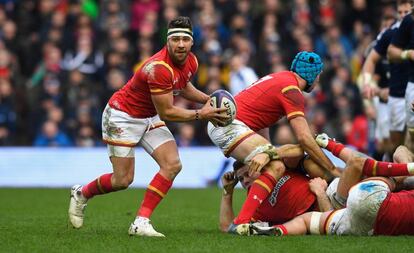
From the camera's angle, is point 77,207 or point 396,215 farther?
point 77,207

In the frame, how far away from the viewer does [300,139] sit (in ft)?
31.6

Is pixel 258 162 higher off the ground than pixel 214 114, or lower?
lower

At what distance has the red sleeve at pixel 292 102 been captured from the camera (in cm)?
968

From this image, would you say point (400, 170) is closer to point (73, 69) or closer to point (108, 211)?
point (108, 211)

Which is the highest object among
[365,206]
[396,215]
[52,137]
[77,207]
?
[365,206]

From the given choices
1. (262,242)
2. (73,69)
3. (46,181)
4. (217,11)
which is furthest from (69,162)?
(262,242)

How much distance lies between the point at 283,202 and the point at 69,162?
867cm

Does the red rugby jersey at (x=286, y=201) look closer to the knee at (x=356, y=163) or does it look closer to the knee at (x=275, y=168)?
the knee at (x=275, y=168)

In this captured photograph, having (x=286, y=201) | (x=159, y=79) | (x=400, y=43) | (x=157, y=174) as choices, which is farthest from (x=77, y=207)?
(x=400, y=43)

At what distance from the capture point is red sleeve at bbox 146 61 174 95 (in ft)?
31.0

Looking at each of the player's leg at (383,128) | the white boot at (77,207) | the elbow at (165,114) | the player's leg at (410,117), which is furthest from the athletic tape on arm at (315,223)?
the player's leg at (383,128)

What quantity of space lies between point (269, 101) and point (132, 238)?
77.3 inches

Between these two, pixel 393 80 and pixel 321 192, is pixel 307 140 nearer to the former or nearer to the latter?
pixel 321 192

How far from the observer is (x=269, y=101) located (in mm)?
9984
